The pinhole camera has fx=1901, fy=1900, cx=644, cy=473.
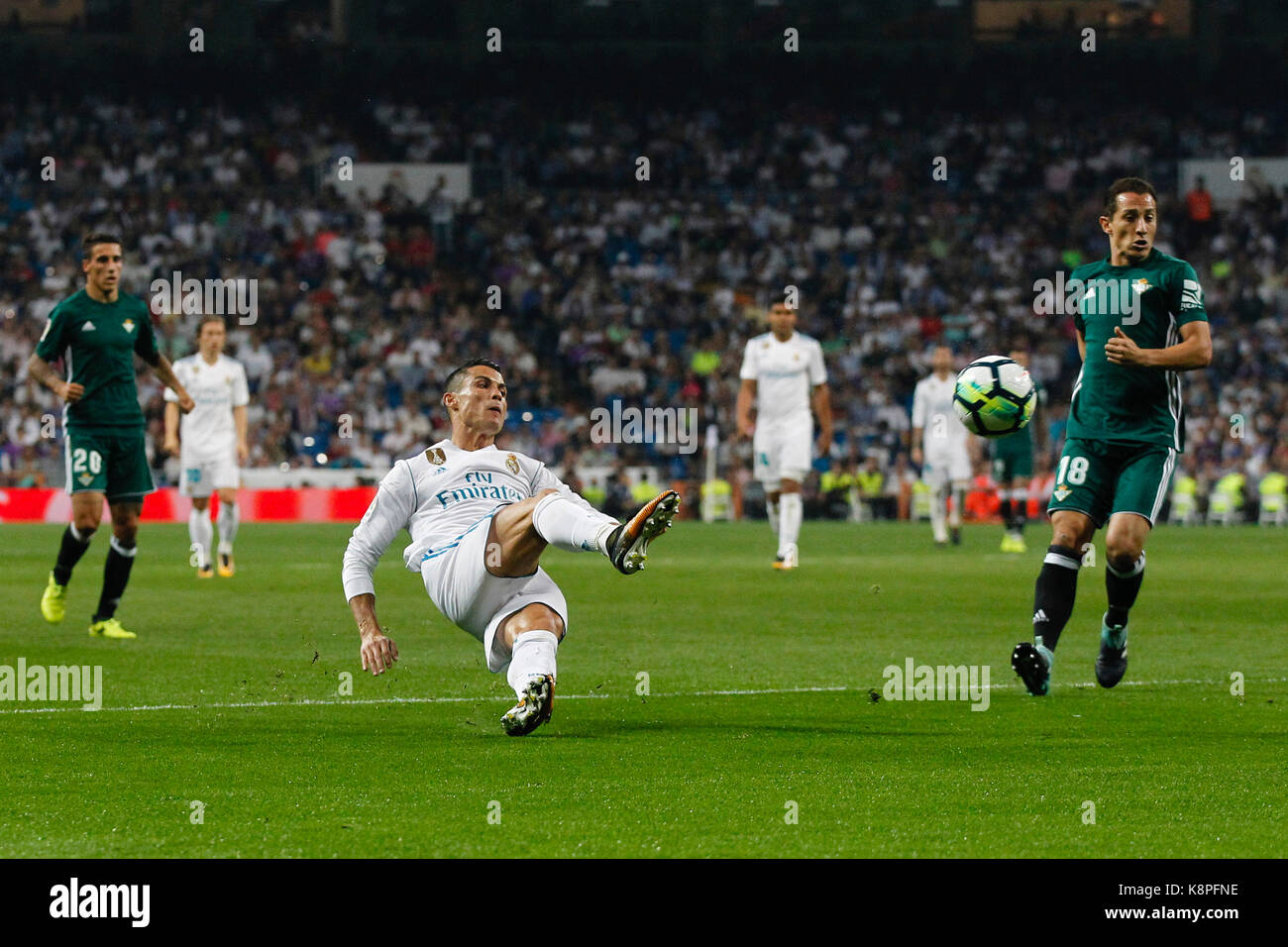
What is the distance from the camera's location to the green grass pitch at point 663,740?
542cm

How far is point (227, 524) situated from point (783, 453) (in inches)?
216

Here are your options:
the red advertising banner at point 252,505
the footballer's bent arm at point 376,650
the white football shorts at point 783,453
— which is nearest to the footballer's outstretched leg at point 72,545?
the footballer's bent arm at point 376,650

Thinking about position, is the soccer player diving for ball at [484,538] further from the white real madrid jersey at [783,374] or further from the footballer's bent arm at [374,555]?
the white real madrid jersey at [783,374]

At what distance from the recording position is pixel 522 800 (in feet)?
19.5

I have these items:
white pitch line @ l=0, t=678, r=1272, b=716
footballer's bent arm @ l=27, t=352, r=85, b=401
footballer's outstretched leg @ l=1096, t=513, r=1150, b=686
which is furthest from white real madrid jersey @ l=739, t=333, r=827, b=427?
footballer's outstretched leg @ l=1096, t=513, r=1150, b=686

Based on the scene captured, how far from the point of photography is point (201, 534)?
1844 centimetres

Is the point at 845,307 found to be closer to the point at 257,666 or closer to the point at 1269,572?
the point at 1269,572

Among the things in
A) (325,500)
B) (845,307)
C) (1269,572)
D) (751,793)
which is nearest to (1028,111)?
(845,307)

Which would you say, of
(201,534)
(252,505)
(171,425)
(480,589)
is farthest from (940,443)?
(480,589)

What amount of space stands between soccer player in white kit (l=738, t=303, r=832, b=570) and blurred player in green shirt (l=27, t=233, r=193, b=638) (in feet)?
24.7

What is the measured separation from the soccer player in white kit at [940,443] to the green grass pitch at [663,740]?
8572mm

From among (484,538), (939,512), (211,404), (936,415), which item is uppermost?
(211,404)

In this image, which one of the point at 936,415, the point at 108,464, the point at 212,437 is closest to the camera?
the point at 108,464

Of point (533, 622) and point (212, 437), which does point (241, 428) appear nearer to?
point (212, 437)
